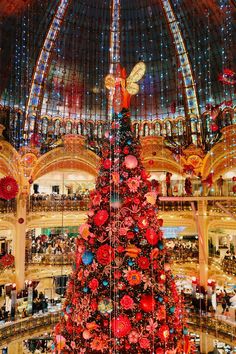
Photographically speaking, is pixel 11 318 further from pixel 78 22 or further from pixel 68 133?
pixel 78 22

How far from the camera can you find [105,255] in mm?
6660

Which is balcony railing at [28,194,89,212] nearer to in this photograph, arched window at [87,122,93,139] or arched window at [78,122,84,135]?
arched window at [87,122,93,139]

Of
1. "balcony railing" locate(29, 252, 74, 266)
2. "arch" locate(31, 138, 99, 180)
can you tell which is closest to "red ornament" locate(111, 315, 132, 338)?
"balcony railing" locate(29, 252, 74, 266)

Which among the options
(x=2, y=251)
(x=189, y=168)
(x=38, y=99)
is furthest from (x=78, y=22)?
(x=2, y=251)

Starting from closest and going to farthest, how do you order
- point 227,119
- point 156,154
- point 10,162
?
1. point 10,162
2. point 227,119
3. point 156,154

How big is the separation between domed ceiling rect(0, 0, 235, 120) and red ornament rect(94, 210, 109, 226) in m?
16.7

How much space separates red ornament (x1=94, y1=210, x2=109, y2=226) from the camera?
22.4 ft

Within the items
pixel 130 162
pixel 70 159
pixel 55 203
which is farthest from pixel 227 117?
pixel 130 162

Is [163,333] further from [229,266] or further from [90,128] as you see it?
[90,128]

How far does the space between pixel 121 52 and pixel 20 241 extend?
596 inches

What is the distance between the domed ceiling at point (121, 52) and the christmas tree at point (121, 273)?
1633 cm

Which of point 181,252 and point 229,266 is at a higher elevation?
point 181,252

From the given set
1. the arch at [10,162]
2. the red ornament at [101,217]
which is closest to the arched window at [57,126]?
the arch at [10,162]

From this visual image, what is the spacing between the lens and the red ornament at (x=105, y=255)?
6.64m
